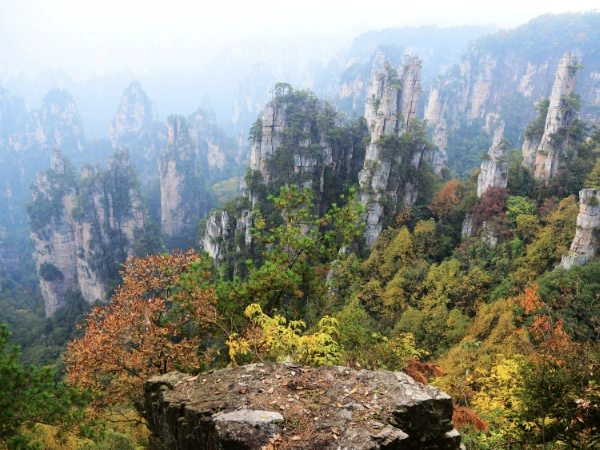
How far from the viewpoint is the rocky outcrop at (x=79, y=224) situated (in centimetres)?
4484

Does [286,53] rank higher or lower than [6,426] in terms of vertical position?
higher

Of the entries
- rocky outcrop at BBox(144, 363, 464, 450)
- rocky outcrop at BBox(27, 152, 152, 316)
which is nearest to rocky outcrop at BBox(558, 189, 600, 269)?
rocky outcrop at BBox(144, 363, 464, 450)

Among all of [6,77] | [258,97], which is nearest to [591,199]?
[258,97]

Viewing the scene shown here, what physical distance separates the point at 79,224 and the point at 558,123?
45476 mm

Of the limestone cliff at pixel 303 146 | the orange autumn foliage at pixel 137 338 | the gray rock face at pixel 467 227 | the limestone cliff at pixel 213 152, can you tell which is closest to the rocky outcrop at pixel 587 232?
the gray rock face at pixel 467 227

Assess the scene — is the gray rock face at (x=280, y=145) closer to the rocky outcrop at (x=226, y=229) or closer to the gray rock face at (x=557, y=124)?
the rocky outcrop at (x=226, y=229)

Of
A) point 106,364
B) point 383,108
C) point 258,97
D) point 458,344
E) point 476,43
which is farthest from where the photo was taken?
point 258,97

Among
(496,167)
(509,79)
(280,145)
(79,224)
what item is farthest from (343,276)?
(509,79)

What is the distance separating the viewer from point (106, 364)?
7.03 metres

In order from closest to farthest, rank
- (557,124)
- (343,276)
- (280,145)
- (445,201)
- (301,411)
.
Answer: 1. (301,411)
2. (343,276)
3. (557,124)
4. (445,201)
5. (280,145)

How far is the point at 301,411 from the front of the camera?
180 inches

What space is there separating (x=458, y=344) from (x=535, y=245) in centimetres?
655

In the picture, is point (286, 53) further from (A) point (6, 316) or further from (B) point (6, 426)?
(B) point (6, 426)

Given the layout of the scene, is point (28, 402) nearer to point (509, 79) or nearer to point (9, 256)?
point (9, 256)
